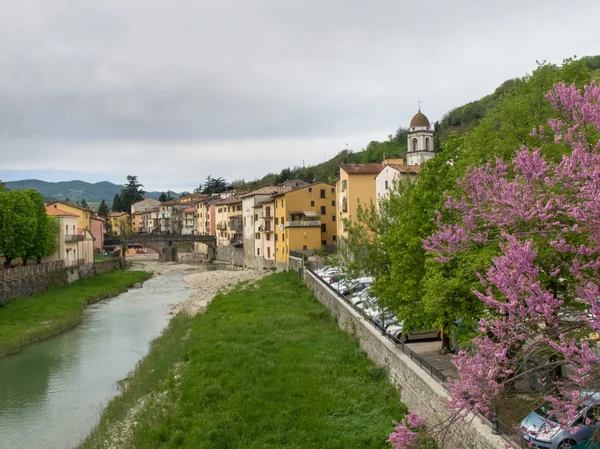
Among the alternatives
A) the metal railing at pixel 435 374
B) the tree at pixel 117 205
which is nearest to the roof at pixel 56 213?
the metal railing at pixel 435 374

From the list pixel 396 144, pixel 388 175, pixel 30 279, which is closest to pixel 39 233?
pixel 30 279

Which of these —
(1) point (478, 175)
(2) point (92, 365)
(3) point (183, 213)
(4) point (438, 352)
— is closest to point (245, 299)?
(2) point (92, 365)

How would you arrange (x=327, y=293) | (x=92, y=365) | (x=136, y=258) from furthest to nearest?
(x=136, y=258)
(x=327, y=293)
(x=92, y=365)

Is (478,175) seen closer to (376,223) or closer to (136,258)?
(376,223)

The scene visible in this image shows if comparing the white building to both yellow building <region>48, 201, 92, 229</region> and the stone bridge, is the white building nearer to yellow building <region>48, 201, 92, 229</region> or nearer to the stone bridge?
yellow building <region>48, 201, 92, 229</region>

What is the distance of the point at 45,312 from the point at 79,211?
32.3 m

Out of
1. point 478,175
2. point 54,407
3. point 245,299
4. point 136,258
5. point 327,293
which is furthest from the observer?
point 136,258

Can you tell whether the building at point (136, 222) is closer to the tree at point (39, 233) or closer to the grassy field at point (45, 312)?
the grassy field at point (45, 312)

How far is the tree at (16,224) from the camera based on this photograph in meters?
43.0

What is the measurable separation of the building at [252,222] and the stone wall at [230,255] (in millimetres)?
3130

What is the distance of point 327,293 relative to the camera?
108 feet

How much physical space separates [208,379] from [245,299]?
19.0 meters

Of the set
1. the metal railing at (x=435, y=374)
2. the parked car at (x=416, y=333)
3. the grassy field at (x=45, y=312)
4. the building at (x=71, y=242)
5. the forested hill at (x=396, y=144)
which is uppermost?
the forested hill at (x=396, y=144)

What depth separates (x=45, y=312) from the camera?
123ft
